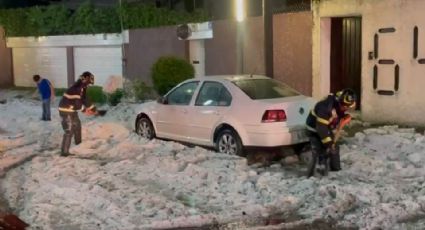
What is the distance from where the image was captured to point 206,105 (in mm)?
10992

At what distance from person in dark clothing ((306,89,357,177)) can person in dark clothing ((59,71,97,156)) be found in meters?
4.28

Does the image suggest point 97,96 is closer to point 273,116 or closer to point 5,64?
point 5,64

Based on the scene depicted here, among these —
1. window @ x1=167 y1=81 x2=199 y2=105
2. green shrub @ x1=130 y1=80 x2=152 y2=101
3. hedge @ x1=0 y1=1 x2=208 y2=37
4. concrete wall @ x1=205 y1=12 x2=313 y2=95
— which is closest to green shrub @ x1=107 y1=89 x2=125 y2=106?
green shrub @ x1=130 y1=80 x2=152 y2=101

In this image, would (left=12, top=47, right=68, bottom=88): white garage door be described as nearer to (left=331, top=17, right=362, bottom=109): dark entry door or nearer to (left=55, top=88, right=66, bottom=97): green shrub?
(left=55, top=88, right=66, bottom=97): green shrub

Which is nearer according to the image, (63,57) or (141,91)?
(141,91)

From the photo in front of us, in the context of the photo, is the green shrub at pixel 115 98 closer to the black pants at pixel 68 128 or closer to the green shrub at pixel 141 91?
the green shrub at pixel 141 91

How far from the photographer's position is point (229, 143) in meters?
10.5

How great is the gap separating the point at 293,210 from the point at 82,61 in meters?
19.0

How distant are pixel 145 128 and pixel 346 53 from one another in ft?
17.2

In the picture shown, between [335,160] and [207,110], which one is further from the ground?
[207,110]

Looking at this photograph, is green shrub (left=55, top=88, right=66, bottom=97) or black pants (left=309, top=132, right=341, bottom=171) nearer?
black pants (left=309, top=132, right=341, bottom=171)

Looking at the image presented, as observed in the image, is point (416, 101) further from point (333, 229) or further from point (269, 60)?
point (333, 229)

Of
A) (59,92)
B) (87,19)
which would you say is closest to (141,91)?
(87,19)

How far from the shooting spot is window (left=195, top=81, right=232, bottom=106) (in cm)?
1065
